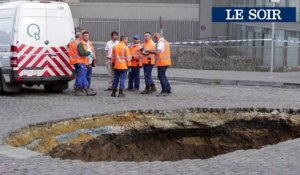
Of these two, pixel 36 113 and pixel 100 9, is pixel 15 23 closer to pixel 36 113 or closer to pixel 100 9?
pixel 36 113

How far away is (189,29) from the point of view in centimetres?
3519

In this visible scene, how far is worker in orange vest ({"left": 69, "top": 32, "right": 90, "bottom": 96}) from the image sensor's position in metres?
15.8

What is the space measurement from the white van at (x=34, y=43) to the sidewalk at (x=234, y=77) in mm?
7191

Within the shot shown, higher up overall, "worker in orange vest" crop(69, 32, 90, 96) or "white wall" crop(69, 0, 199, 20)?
"white wall" crop(69, 0, 199, 20)

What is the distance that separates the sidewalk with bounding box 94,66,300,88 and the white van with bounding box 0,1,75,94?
283 inches

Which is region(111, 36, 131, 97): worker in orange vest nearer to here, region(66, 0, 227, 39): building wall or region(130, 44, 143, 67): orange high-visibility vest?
region(130, 44, 143, 67): orange high-visibility vest

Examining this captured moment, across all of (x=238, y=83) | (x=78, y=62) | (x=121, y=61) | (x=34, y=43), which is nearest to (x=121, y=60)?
(x=121, y=61)

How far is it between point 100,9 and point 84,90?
25254 millimetres

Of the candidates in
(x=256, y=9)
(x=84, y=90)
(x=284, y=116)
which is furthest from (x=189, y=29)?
(x=284, y=116)

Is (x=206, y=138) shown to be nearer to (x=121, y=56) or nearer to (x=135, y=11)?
(x=121, y=56)

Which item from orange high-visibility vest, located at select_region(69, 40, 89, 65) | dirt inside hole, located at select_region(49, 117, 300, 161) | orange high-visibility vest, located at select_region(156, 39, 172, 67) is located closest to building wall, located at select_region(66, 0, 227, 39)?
orange high-visibility vest, located at select_region(156, 39, 172, 67)

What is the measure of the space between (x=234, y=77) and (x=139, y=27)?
13.9m

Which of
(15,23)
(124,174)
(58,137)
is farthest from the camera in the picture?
(15,23)

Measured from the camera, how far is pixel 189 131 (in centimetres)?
1292
